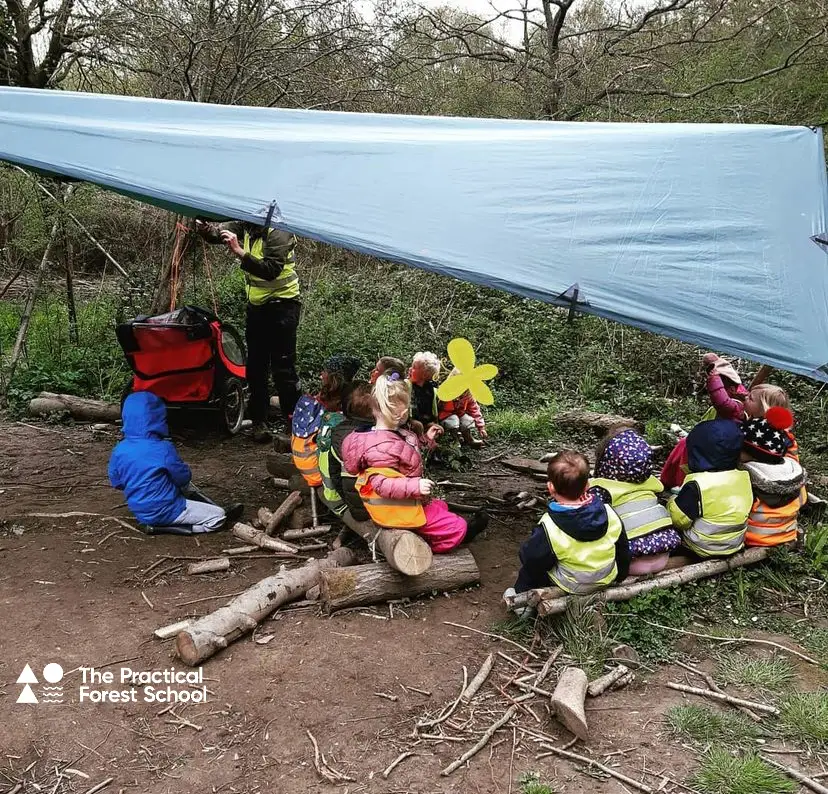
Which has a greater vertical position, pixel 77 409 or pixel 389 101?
pixel 389 101

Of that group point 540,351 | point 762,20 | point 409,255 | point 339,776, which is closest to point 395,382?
point 409,255

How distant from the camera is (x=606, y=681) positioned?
2.96 metres

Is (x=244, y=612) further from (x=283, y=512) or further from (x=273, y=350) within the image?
(x=273, y=350)

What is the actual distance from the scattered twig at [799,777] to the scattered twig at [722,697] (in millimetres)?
268

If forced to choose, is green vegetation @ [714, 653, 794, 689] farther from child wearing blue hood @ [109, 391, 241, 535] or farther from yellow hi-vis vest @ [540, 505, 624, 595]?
child wearing blue hood @ [109, 391, 241, 535]

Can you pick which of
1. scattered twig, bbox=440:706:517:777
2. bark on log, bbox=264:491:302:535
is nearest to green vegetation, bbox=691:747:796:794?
scattered twig, bbox=440:706:517:777

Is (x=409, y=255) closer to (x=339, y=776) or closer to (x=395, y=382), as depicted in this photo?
(x=395, y=382)

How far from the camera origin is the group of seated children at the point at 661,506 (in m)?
3.25

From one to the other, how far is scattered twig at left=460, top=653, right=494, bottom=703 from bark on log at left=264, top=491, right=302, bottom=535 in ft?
5.53

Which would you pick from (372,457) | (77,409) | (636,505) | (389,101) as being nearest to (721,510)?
(636,505)

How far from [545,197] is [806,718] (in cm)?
249

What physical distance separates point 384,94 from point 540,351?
3454mm

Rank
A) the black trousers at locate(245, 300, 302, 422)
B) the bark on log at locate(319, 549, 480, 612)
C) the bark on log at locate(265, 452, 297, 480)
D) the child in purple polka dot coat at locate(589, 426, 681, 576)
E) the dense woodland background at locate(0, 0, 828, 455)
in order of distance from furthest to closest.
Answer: the dense woodland background at locate(0, 0, 828, 455) < the black trousers at locate(245, 300, 302, 422) < the bark on log at locate(265, 452, 297, 480) < the child in purple polka dot coat at locate(589, 426, 681, 576) < the bark on log at locate(319, 549, 480, 612)

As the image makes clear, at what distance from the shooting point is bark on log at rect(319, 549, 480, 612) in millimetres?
3441
